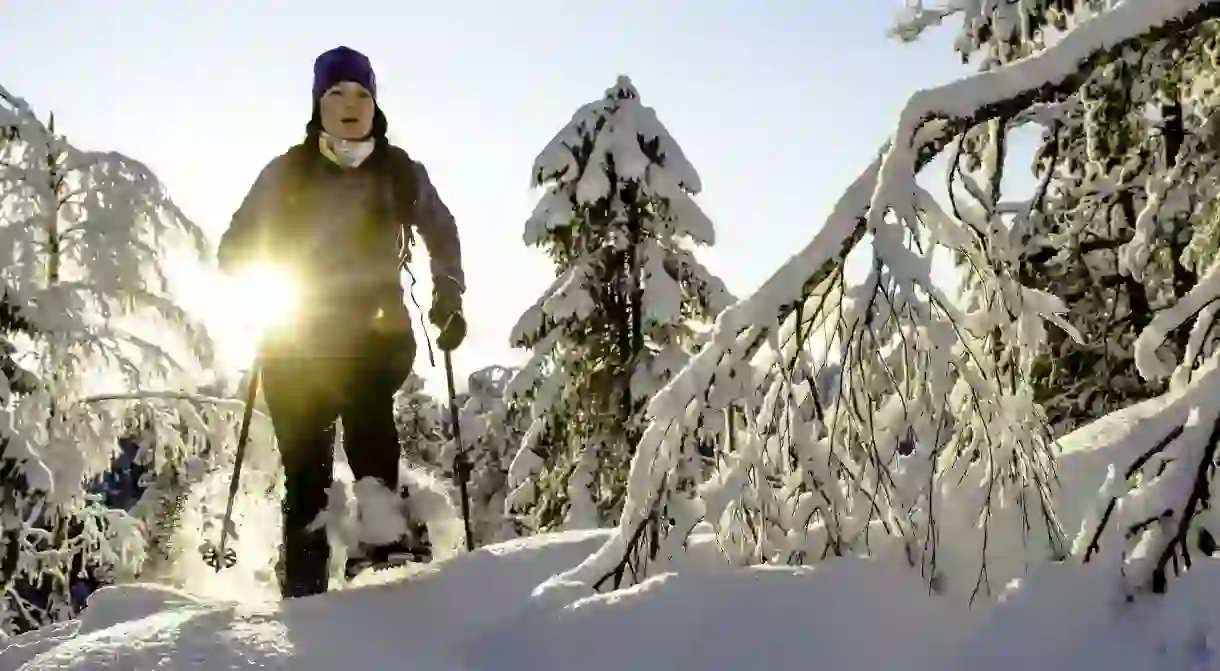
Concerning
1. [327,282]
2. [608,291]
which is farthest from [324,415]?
[608,291]

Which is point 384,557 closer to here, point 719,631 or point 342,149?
point 342,149

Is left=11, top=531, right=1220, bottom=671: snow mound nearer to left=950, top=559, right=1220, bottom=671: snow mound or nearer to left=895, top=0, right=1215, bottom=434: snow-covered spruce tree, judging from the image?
left=950, top=559, right=1220, bottom=671: snow mound

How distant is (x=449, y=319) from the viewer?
14.1 ft

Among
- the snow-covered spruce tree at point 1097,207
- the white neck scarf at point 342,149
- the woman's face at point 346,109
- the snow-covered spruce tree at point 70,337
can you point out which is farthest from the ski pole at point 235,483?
the snow-covered spruce tree at point 70,337

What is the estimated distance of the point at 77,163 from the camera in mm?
10070

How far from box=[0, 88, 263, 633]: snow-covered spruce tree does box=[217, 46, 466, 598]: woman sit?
6.39 meters

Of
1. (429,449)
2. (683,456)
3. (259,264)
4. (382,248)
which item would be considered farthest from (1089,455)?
(429,449)

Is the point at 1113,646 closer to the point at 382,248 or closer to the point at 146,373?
the point at 382,248

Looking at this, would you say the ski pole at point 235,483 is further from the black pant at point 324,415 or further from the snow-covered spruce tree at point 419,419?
the snow-covered spruce tree at point 419,419

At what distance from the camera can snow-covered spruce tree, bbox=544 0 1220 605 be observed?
2586 mm

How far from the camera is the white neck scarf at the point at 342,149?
4066 mm

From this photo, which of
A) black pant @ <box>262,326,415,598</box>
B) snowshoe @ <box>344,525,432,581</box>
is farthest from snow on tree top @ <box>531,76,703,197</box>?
snowshoe @ <box>344,525,432,581</box>

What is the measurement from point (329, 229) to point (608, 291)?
10278 millimetres

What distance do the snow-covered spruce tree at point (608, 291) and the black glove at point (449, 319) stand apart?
920cm
